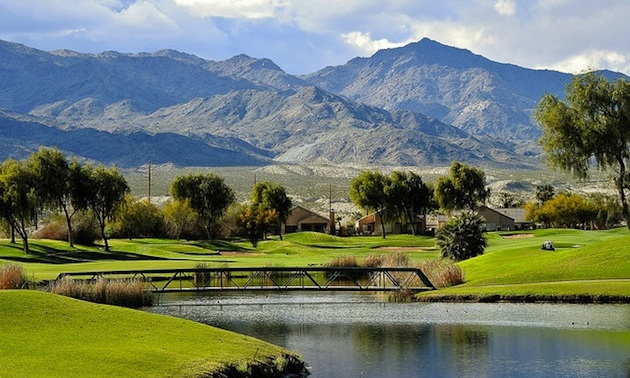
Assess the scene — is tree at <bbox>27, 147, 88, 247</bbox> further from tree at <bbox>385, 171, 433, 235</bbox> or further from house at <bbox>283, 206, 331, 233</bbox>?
house at <bbox>283, 206, 331, 233</bbox>

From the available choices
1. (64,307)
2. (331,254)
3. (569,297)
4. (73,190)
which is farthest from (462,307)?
(73,190)

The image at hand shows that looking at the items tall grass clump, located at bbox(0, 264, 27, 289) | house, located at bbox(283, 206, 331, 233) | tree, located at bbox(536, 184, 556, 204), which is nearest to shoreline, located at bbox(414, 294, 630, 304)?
tall grass clump, located at bbox(0, 264, 27, 289)

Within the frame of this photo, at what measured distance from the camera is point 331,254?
98750 mm

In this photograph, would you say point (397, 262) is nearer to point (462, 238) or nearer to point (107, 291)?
point (462, 238)

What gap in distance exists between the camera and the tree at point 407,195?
148m

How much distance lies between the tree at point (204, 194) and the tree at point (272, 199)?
406 inches

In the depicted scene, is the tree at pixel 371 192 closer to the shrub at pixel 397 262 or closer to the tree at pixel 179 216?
the tree at pixel 179 216

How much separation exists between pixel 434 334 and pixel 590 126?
2533 cm

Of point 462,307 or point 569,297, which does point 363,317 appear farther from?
point 569,297

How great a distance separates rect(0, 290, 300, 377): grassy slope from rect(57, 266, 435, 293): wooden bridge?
69.5 ft

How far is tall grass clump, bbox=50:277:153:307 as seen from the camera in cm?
4753

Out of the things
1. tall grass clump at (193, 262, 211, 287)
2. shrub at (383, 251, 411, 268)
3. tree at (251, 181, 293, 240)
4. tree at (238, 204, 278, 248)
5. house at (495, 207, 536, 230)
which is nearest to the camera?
tall grass clump at (193, 262, 211, 287)

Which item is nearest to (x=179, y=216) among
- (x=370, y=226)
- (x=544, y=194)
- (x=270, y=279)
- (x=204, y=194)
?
(x=204, y=194)

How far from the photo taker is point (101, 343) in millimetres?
26516
